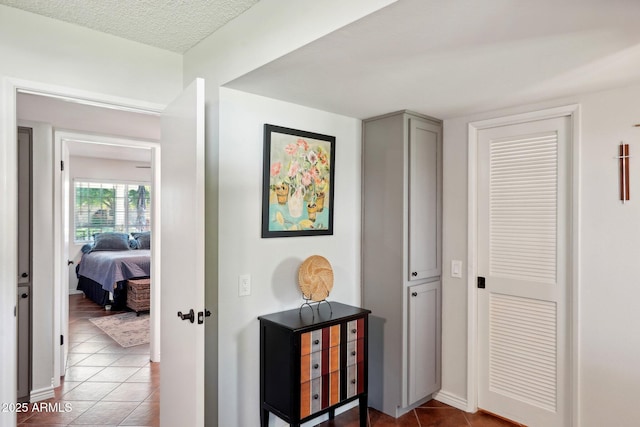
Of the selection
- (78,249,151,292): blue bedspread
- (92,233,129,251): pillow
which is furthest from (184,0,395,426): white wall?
(92,233,129,251): pillow

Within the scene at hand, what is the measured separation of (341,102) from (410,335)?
168 cm

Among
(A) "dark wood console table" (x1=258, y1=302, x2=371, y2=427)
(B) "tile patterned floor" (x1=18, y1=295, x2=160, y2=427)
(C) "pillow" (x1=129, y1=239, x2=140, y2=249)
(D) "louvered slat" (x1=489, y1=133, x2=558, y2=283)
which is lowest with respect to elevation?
(B) "tile patterned floor" (x1=18, y1=295, x2=160, y2=427)

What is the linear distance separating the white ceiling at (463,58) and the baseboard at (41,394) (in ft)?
9.44

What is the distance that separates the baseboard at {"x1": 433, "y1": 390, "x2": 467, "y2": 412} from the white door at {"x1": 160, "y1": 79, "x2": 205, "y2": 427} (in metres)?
1.98

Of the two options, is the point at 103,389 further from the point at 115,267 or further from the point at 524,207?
the point at 524,207

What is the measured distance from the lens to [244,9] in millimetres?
2049

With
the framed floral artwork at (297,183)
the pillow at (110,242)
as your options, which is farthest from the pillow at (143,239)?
the framed floral artwork at (297,183)

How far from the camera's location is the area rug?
453 centimetres

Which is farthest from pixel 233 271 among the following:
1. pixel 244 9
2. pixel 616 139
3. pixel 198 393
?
pixel 616 139

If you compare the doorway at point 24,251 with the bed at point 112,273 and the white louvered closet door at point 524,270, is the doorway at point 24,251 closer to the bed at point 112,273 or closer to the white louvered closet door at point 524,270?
the bed at point 112,273

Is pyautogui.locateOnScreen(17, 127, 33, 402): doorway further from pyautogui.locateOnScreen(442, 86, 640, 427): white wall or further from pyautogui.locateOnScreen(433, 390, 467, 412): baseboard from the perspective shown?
pyautogui.locateOnScreen(442, 86, 640, 427): white wall

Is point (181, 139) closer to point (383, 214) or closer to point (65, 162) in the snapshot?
point (383, 214)

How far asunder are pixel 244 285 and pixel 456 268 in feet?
5.35

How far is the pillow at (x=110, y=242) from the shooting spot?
272 inches
